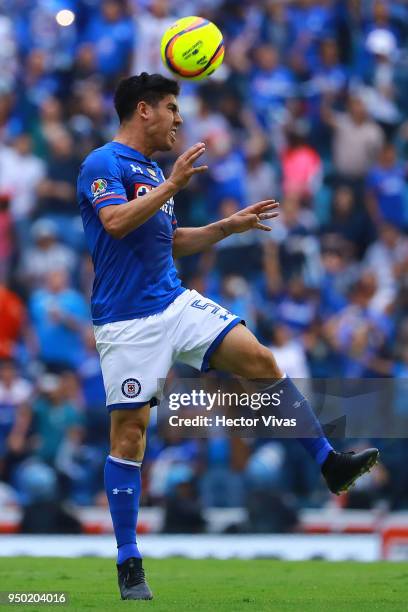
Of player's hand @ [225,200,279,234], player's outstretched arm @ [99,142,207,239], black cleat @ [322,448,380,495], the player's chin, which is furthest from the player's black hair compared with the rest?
black cleat @ [322,448,380,495]

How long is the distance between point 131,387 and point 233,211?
25.0 ft

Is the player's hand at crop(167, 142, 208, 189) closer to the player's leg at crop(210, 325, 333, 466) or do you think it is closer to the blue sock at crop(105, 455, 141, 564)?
the player's leg at crop(210, 325, 333, 466)

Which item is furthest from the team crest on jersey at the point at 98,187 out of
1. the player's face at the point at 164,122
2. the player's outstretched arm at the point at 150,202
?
the player's face at the point at 164,122

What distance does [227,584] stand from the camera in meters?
7.49

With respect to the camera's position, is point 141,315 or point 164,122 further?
point 164,122

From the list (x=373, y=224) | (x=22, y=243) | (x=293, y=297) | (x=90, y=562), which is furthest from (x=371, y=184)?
(x=90, y=562)

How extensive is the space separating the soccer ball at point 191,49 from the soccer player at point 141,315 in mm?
639

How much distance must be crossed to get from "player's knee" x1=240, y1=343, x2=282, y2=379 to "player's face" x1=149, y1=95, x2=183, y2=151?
1244 mm

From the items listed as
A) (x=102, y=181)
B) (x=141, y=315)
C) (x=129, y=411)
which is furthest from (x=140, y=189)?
(x=129, y=411)

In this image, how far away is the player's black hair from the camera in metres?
6.98

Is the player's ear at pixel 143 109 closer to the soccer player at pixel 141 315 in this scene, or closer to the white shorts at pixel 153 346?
the soccer player at pixel 141 315

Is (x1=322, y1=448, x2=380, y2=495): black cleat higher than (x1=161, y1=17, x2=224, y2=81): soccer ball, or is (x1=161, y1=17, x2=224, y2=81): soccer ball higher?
(x1=161, y1=17, x2=224, y2=81): soccer ball

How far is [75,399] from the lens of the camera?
1264 cm

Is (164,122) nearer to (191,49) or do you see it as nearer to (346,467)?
(191,49)
